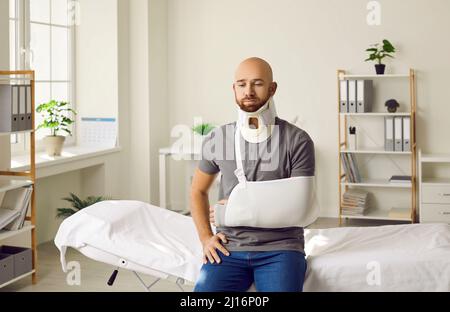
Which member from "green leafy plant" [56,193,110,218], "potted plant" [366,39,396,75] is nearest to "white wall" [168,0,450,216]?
"potted plant" [366,39,396,75]

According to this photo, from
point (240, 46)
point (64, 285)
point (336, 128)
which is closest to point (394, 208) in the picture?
point (336, 128)

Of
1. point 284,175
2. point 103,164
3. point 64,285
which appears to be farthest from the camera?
point 103,164

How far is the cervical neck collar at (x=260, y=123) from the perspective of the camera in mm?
2445

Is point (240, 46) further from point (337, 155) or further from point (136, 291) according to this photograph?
point (136, 291)

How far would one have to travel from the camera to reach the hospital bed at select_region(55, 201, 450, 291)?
2.46 meters

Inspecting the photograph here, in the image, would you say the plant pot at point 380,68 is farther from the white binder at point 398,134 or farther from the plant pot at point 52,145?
the plant pot at point 52,145

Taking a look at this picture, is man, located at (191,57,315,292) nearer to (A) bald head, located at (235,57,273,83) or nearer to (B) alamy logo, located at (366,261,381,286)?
(A) bald head, located at (235,57,273,83)

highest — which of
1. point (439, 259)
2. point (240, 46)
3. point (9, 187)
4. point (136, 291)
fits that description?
point (240, 46)

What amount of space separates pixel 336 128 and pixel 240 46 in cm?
104

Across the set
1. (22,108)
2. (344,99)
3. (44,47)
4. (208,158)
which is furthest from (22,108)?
(344,99)

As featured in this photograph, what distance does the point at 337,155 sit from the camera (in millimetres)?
5602

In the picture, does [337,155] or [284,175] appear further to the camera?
[337,155]

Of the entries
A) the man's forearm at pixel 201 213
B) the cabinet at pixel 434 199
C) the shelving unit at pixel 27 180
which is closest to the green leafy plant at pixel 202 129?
the cabinet at pixel 434 199

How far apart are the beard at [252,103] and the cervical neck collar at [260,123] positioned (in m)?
0.01
